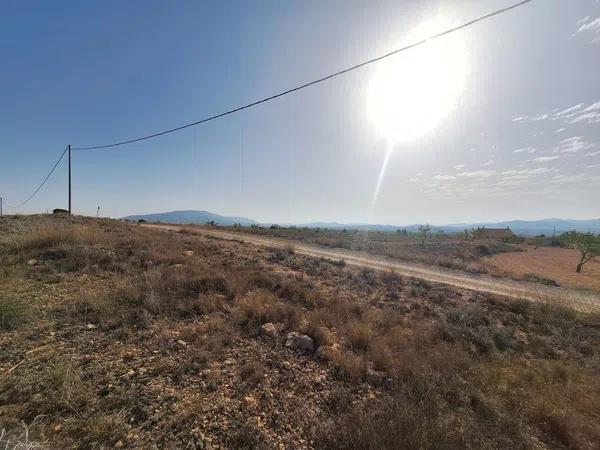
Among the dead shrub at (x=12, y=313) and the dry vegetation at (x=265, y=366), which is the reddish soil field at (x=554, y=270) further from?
the dead shrub at (x=12, y=313)

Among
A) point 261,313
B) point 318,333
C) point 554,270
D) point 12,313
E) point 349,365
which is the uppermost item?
point 12,313

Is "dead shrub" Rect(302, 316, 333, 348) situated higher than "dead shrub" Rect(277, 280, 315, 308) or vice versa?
"dead shrub" Rect(277, 280, 315, 308)

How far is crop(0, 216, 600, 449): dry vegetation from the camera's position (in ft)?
10.9

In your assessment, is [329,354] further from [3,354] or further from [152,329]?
[3,354]

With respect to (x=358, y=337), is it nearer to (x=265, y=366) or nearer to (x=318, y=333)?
(x=318, y=333)

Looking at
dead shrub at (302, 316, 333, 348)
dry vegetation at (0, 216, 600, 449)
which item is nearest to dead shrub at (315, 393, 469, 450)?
dry vegetation at (0, 216, 600, 449)

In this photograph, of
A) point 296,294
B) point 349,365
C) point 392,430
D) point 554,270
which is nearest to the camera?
point 392,430

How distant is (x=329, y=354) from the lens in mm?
5176

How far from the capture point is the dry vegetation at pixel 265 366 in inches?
131

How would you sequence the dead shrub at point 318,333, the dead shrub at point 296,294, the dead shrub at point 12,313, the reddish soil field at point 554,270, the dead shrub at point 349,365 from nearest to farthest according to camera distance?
the dead shrub at point 349,365, the dead shrub at point 12,313, the dead shrub at point 318,333, the dead shrub at point 296,294, the reddish soil field at point 554,270

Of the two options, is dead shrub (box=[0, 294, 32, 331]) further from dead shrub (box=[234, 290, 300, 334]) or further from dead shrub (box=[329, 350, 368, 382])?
dead shrub (box=[329, 350, 368, 382])

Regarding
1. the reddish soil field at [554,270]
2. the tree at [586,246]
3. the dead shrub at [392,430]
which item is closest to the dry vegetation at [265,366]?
the dead shrub at [392,430]

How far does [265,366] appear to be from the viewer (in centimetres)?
463

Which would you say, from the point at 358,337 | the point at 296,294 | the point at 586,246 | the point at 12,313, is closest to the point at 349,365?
the point at 358,337
